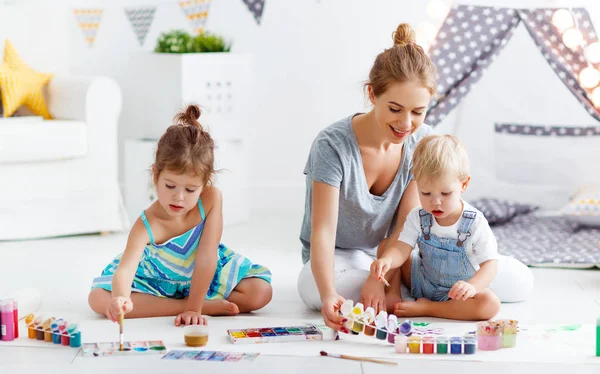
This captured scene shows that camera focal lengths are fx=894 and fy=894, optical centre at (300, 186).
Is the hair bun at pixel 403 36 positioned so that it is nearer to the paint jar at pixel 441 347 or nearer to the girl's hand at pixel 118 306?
the paint jar at pixel 441 347

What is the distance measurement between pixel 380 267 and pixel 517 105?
179cm

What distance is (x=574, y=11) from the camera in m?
2.91

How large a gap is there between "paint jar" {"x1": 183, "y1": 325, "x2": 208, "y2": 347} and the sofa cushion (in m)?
1.40

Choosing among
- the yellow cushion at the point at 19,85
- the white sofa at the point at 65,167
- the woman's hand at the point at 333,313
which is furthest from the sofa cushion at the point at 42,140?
the woman's hand at the point at 333,313

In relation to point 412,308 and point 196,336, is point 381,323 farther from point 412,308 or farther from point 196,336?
point 196,336

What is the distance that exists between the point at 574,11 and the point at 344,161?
1.30 metres

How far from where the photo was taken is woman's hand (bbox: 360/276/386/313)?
6.55ft

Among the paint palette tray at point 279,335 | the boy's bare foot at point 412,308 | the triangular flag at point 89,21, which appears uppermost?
the triangular flag at point 89,21

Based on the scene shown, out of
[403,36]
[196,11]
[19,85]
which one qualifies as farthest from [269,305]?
[196,11]

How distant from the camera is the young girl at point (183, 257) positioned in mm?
1901

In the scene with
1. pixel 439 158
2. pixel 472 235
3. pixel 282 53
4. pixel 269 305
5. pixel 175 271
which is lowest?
pixel 269 305

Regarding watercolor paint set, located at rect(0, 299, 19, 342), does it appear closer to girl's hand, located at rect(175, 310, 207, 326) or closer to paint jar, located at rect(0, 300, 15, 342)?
paint jar, located at rect(0, 300, 15, 342)

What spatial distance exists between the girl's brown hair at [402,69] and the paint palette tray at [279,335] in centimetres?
52

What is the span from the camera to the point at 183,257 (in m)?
2.02
